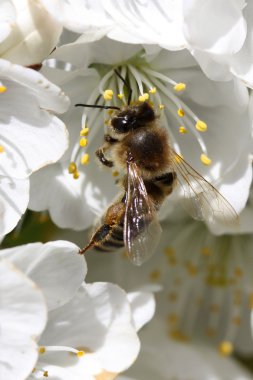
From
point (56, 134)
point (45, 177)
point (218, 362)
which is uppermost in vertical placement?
point (56, 134)

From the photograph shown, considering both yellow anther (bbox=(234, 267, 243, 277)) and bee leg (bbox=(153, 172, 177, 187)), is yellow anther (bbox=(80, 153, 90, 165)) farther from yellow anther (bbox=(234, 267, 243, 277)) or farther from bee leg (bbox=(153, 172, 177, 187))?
yellow anther (bbox=(234, 267, 243, 277))

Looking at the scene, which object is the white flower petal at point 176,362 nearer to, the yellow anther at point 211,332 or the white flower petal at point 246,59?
the yellow anther at point 211,332

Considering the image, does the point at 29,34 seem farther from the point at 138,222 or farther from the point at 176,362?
the point at 176,362

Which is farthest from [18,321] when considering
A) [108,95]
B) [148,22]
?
[148,22]

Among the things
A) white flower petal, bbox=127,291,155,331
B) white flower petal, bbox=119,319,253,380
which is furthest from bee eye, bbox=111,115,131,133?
white flower petal, bbox=119,319,253,380

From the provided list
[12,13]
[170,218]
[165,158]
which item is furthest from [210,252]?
[12,13]

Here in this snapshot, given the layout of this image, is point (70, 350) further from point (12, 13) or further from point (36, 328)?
point (12, 13)

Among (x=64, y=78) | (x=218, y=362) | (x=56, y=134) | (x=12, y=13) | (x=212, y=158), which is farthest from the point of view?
(x=218, y=362)

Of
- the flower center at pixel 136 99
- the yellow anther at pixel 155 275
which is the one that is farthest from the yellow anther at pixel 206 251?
the flower center at pixel 136 99
